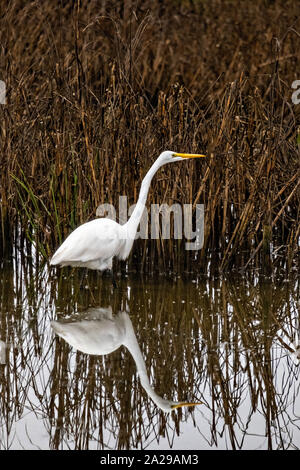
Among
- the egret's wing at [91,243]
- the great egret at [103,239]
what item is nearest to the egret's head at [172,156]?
the great egret at [103,239]

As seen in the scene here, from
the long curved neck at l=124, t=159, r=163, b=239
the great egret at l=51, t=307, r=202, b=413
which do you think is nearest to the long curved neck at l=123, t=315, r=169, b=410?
the great egret at l=51, t=307, r=202, b=413

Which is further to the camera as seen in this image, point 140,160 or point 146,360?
point 140,160

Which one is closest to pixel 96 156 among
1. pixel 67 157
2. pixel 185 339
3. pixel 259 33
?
pixel 67 157

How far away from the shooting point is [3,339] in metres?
4.18

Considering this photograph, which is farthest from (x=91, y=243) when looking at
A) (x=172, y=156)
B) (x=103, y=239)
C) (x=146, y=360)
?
(x=146, y=360)

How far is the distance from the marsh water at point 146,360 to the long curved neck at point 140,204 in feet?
1.31

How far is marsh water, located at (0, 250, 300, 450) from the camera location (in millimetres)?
3141

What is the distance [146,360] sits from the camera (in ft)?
12.7

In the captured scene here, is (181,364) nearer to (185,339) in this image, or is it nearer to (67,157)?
(185,339)

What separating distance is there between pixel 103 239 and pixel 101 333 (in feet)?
2.72

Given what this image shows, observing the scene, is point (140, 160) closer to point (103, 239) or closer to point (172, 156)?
point (172, 156)

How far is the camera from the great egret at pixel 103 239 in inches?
191

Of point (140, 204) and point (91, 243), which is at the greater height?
point (140, 204)

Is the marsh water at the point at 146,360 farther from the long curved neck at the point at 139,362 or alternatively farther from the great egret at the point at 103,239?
the great egret at the point at 103,239
